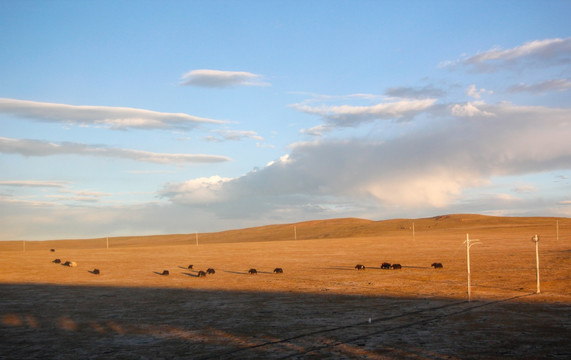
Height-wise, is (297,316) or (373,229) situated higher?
(297,316)

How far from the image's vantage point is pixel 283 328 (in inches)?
559

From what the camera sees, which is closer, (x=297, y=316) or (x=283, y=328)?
(x=283, y=328)

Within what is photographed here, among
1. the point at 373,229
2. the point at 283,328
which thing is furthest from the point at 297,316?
the point at 373,229

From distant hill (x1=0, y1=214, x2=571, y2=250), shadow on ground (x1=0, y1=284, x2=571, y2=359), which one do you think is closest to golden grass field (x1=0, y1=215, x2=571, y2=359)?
shadow on ground (x1=0, y1=284, x2=571, y2=359)

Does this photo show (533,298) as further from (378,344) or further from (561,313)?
(378,344)

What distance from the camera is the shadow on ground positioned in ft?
37.7

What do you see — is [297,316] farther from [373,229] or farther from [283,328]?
[373,229]

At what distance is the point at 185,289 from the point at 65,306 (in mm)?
Result: 6319

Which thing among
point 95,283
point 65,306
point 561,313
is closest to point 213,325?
point 65,306

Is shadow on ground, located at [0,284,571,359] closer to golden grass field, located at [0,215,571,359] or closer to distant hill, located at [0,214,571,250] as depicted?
golden grass field, located at [0,215,571,359]

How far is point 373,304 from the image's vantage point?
18.2 meters

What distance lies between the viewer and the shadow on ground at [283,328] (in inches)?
453

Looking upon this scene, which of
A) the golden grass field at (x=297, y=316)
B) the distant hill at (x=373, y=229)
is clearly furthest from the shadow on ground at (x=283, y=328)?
the distant hill at (x=373, y=229)

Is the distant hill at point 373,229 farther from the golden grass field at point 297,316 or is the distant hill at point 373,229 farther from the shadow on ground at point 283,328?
the shadow on ground at point 283,328
